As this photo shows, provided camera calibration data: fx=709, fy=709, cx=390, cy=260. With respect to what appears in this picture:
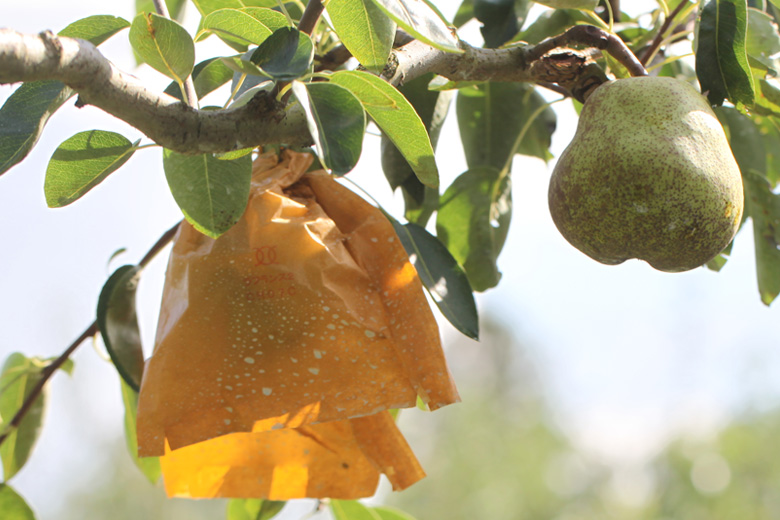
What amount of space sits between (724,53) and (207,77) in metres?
0.46

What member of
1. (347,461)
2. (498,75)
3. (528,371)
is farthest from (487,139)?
(528,371)

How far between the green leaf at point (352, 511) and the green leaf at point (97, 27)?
673mm

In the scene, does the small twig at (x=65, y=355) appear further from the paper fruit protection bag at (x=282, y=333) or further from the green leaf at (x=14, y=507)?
the paper fruit protection bag at (x=282, y=333)

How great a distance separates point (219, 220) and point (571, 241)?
313 millimetres

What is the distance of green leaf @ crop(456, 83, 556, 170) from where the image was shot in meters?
0.97

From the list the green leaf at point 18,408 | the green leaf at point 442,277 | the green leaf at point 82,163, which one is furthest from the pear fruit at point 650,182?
the green leaf at point 18,408

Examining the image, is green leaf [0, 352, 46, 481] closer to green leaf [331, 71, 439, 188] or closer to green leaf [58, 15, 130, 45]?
green leaf [58, 15, 130, 45]

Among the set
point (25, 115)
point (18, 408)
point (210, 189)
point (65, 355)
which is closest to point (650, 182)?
point (210, 189)

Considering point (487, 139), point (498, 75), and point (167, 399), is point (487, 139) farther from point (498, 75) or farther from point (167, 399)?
point (167, 399)

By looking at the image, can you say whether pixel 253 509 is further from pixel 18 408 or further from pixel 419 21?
pixel 419 21

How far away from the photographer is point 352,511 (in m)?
0.97

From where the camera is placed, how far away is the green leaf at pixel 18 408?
3.07 feet

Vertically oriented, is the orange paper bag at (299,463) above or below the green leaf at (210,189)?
below

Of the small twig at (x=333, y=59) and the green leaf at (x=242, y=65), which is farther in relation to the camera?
the small twig at (x=333, y=59)
